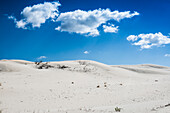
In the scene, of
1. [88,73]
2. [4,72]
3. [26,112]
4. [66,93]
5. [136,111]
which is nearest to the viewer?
[136,111]

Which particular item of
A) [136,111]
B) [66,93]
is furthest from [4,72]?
[136,111]

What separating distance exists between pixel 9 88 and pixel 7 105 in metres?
2.64

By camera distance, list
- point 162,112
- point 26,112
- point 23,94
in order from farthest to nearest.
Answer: point 23,94 → point 26,112 → point 162,112

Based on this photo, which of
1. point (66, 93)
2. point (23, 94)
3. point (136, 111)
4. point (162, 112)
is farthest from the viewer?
point (66, 93)

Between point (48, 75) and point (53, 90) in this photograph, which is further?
point (48, 75)

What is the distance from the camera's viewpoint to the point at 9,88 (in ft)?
32.0

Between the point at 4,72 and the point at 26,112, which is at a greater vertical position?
the point at 4,72

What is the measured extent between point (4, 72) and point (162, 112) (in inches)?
534

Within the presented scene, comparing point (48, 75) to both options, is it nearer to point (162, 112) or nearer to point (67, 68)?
point (67, 68)

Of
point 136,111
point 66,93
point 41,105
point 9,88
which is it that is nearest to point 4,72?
point 9,88

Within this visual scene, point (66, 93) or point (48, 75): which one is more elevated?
point (48, 75)

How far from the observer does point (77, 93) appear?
34.0ft

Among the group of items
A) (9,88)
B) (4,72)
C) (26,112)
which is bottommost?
(26,112)

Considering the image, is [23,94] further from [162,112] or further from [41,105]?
[162,112]
